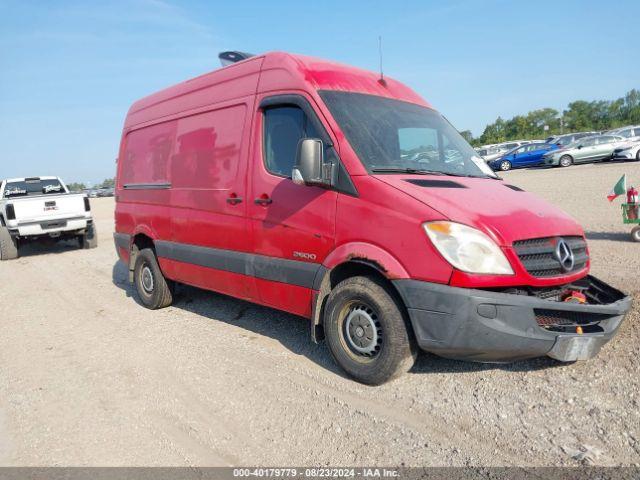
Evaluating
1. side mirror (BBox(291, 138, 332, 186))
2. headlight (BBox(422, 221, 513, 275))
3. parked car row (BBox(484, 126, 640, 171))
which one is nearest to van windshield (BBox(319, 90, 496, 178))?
side mirror (BBox(291, 138, 332, 186))

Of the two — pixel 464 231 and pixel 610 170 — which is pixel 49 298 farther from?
pixel 610 170

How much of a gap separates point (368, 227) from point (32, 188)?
12.6 metres

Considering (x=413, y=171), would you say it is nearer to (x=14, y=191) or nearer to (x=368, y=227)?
(x=368, y=227)

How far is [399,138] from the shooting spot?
4.05 metres

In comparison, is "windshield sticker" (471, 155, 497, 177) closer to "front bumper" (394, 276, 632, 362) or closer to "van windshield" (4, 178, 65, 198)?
"front bumper" (394, 276, 632, 362)

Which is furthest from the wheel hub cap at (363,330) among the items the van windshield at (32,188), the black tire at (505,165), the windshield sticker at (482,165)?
the black tire at (505,165)

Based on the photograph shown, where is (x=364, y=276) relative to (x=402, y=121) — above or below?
below

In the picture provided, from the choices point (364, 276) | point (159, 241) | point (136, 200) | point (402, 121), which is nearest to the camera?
point (364, 276)

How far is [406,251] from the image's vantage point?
3.25 m

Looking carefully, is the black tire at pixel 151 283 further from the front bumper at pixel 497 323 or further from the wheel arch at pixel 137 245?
the front bumper at pixel 497 323

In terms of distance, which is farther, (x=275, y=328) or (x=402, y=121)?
(x=275, y=328)

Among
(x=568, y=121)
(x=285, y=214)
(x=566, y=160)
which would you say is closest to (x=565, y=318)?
(x=285, y=214)

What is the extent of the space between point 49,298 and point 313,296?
5.19 m

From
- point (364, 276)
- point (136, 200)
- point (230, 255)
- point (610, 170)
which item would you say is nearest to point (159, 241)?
point (136, 200)
